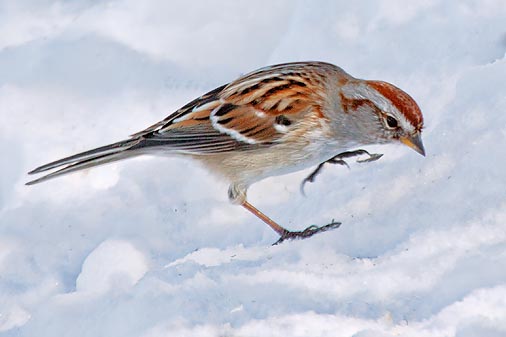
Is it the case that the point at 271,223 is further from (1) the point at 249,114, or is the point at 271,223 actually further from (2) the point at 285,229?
(1) the point at 249,114

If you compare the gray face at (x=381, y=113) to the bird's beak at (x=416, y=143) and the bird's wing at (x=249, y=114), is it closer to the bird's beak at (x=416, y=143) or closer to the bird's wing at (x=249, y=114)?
the bird's beak at (x=416, y=143)

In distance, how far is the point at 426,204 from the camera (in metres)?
4.38

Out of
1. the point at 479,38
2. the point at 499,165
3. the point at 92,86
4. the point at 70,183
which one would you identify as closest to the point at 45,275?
the point at 70,183

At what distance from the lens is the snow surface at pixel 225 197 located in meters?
3.84

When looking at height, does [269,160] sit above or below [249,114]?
below

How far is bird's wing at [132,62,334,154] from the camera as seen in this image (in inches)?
188

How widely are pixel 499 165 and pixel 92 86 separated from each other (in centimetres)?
262

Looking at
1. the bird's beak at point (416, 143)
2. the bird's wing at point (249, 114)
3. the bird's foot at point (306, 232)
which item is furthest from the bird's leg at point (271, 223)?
the bird's beak at point (416, 143)

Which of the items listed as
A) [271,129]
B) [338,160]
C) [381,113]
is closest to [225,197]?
[271,129]

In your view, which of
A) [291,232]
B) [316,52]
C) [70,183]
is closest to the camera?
[291,232]

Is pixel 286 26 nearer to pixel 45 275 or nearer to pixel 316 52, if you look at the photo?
pixel 316 52

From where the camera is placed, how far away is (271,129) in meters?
4.76

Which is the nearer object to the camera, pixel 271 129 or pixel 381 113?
pixel 381 113

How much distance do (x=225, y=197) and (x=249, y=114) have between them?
1.47 feet
